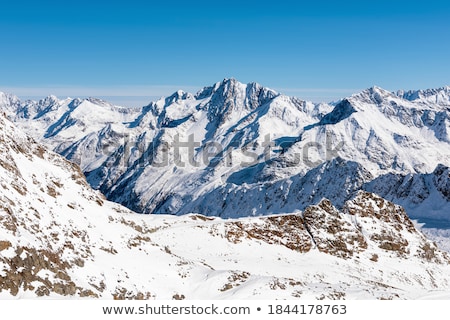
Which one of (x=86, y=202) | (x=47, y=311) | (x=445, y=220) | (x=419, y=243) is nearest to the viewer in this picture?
(x=47, y=311)

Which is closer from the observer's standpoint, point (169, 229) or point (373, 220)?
point (169, 229)

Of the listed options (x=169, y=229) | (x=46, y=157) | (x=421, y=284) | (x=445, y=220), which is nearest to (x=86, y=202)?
(x=46, y=157)

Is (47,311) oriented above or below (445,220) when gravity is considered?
above

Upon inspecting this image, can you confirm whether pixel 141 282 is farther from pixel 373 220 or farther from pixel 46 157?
pixel 373 220

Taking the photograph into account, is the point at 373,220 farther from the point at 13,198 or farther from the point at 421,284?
the point at 13,198

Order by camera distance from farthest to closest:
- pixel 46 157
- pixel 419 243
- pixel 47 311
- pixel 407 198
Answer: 1. pixel 407 198
2. pixel 419 243
3. pixel 46 157
4. pixel 47 311

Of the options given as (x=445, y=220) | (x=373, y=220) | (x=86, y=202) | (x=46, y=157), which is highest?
(x=46, y=157)
